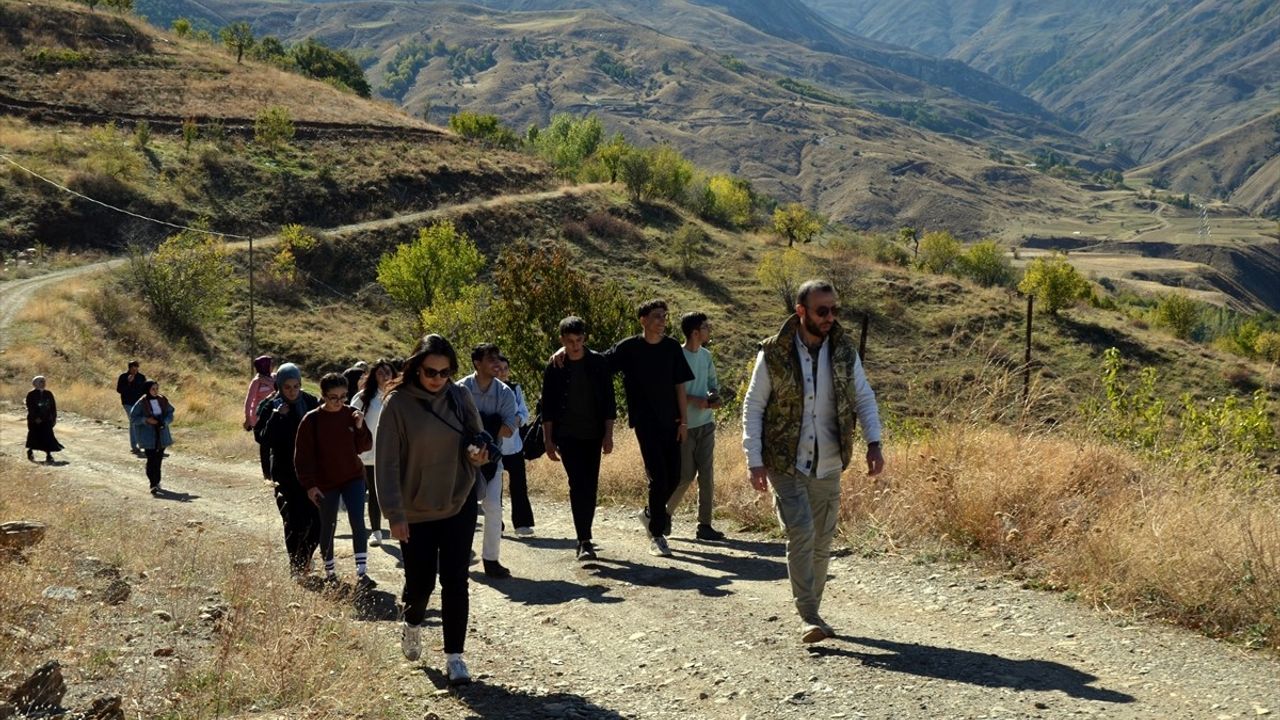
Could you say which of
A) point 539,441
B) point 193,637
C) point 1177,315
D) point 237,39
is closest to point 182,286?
point 539,441

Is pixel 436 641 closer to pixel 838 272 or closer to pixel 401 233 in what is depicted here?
pixel 401 233

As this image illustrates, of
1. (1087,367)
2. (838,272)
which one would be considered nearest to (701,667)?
(1087,367)

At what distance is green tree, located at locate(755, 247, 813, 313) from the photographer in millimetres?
71062

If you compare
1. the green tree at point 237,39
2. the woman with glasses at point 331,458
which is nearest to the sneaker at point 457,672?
the woman with glasses at point 331,458

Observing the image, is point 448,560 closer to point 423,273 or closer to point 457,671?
point 457,671

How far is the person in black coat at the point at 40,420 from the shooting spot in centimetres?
1897

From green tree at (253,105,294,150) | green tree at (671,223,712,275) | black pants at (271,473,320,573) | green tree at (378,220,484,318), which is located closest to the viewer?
black pants at (271,473,320,573)

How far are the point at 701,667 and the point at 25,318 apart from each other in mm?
39780

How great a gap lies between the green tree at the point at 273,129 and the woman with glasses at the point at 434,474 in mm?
71473

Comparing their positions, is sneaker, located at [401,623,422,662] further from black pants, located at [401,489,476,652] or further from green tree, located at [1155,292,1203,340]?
green tree, located at [1155,292,1203,340]

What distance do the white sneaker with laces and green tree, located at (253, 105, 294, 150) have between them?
236ft

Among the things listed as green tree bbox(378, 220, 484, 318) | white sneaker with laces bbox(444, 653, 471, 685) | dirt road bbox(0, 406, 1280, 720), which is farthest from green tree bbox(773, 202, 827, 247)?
white sneaker with laces bbox(444, 653, 471, 685)

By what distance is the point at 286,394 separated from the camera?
370 inches

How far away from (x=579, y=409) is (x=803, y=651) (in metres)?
3.19
